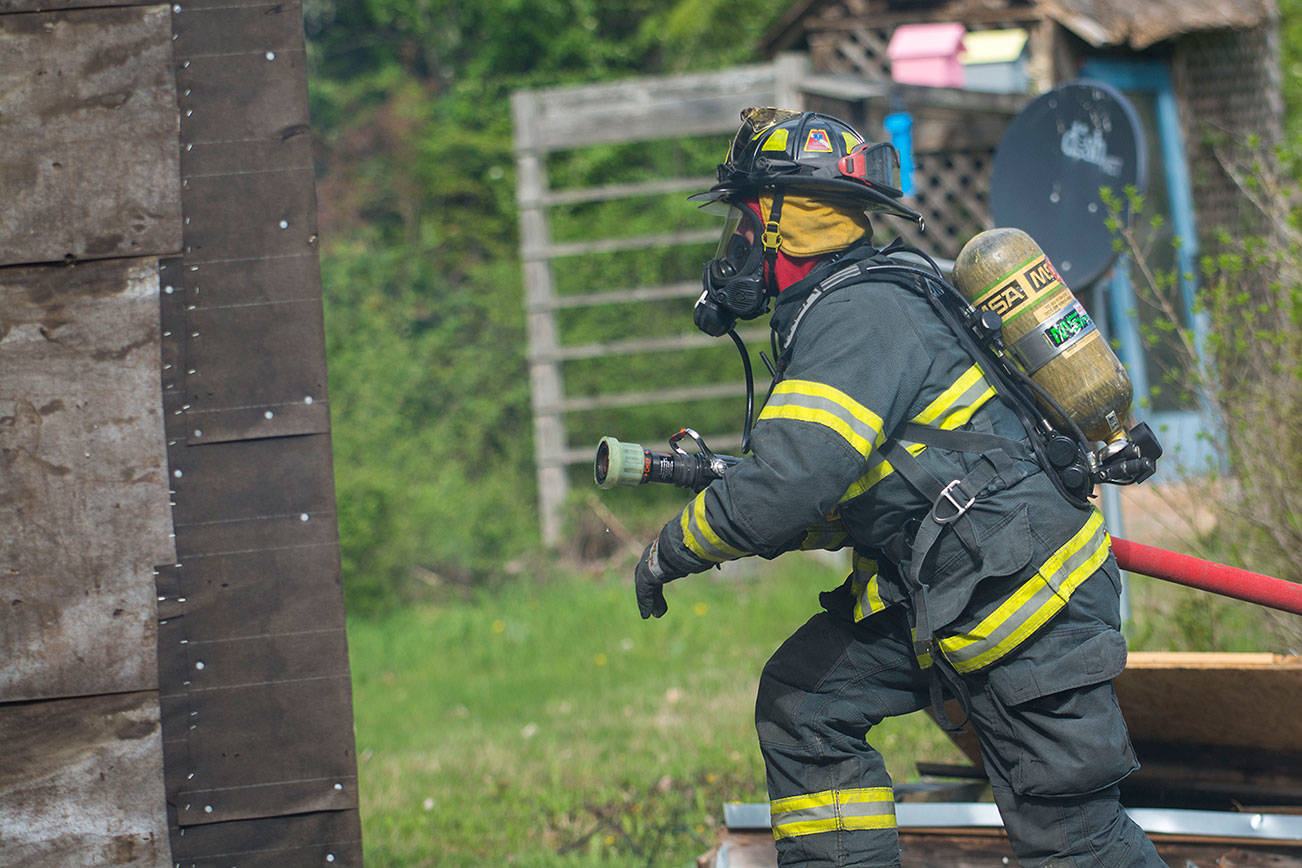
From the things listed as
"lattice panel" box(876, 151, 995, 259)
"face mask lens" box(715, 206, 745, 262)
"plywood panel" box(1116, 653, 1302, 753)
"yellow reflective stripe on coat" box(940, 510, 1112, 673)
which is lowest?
"plywood panel" box(1116, 653, 1302, 753)

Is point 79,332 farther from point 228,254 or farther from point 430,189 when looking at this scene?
point 430,189

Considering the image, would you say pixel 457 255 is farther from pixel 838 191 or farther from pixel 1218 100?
pixel 838 191

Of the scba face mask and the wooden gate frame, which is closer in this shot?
the scba face mask

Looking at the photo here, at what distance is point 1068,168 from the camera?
4320 millimetres

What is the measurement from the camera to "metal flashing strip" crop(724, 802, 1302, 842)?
10.7 feet

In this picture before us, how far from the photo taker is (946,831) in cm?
356

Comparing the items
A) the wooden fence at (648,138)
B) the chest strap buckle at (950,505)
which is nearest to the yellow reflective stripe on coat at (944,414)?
the chest strap buckle at (950,505)

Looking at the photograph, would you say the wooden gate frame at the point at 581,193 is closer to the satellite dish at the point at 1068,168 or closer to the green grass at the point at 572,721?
the green grass at the point at 572,721

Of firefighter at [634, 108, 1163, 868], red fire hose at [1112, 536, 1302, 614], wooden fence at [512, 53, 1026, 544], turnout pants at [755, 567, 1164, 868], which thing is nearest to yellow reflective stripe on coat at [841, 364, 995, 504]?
firefighter at [634, 108, 1163, 868]

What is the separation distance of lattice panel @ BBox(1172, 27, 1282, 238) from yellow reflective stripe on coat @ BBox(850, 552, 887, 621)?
847cm

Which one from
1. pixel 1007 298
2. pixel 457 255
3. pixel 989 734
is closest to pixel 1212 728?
pixel 989 734

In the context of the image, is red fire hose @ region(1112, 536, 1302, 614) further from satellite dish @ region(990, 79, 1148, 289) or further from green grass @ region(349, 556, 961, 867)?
green grass @ region(349, 556, 961, 867)

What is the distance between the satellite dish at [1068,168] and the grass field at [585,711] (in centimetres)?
144

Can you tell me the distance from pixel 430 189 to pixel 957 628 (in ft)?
45.0
